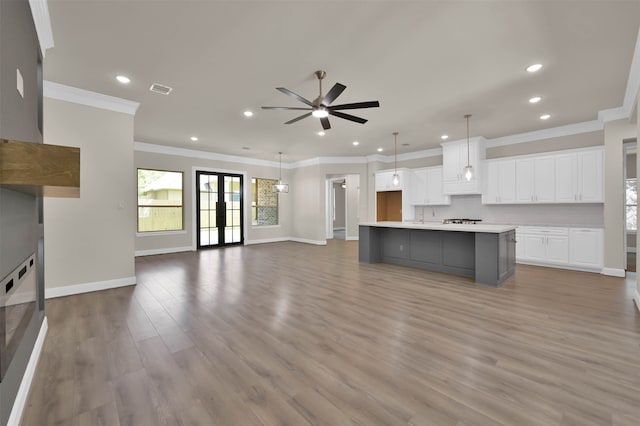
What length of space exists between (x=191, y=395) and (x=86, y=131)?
13.2 ft

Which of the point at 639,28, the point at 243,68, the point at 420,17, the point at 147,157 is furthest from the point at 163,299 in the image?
the point at 639,28

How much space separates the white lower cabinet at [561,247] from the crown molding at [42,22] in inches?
298

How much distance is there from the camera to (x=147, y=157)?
7043mm

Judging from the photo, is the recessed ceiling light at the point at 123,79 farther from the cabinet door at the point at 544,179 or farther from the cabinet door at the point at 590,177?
the cabinet door at the point at 590,177

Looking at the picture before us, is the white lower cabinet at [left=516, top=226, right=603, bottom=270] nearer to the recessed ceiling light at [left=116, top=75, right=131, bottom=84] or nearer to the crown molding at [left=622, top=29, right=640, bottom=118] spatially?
the crown molding at [left=622, top=29, right=640, bottom=118]

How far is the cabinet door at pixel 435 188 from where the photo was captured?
7.28 meters

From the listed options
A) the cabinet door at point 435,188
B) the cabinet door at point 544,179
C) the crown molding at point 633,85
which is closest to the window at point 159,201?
the cabinet door at point 435,188

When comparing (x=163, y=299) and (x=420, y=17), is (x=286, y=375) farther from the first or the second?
(x=420, y=17)

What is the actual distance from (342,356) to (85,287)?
3.91 metres

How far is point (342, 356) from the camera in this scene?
2.21 m

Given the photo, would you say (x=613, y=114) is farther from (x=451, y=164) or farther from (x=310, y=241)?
(x=310, y=241)

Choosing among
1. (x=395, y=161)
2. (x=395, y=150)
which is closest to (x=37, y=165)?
(x=395, y=150)

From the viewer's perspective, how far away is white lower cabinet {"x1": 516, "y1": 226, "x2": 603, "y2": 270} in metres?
4.99

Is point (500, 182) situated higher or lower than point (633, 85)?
lower
